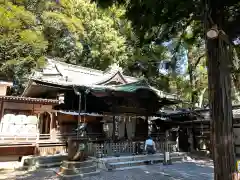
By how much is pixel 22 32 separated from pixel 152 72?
15955 mm

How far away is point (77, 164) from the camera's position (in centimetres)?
818

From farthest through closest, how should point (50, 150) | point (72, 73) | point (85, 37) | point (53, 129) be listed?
point (85, 37) → point (72, 73) → point (53, 129) → point (50, 150)

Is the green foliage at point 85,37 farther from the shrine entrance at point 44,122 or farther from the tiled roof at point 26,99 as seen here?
the tiled roof at point 26,99

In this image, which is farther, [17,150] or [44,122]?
[44,122]

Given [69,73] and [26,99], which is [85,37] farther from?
[26,99]

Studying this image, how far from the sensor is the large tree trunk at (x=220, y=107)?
3.46 meters

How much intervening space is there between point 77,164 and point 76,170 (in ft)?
0.79

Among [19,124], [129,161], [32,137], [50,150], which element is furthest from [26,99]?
[129,161]

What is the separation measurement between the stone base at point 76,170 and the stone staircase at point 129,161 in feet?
3.76

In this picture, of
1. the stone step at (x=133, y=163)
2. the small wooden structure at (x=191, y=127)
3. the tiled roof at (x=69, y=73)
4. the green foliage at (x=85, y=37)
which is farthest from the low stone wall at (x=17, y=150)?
the green foliage at (x=85, y=37)

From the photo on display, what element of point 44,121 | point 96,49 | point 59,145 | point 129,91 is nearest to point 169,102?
point 129,91

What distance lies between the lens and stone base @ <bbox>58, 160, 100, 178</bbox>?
7.88m

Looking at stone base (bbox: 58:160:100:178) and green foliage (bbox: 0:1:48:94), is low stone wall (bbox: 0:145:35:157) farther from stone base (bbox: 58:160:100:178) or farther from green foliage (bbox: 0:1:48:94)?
green foliage (bbox: 0:1:48:94)

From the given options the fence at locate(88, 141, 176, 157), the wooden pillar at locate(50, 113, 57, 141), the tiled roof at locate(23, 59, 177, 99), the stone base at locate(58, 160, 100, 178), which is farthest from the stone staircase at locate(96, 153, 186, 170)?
the tiled roof at locate(23, 59, 177, 99)
